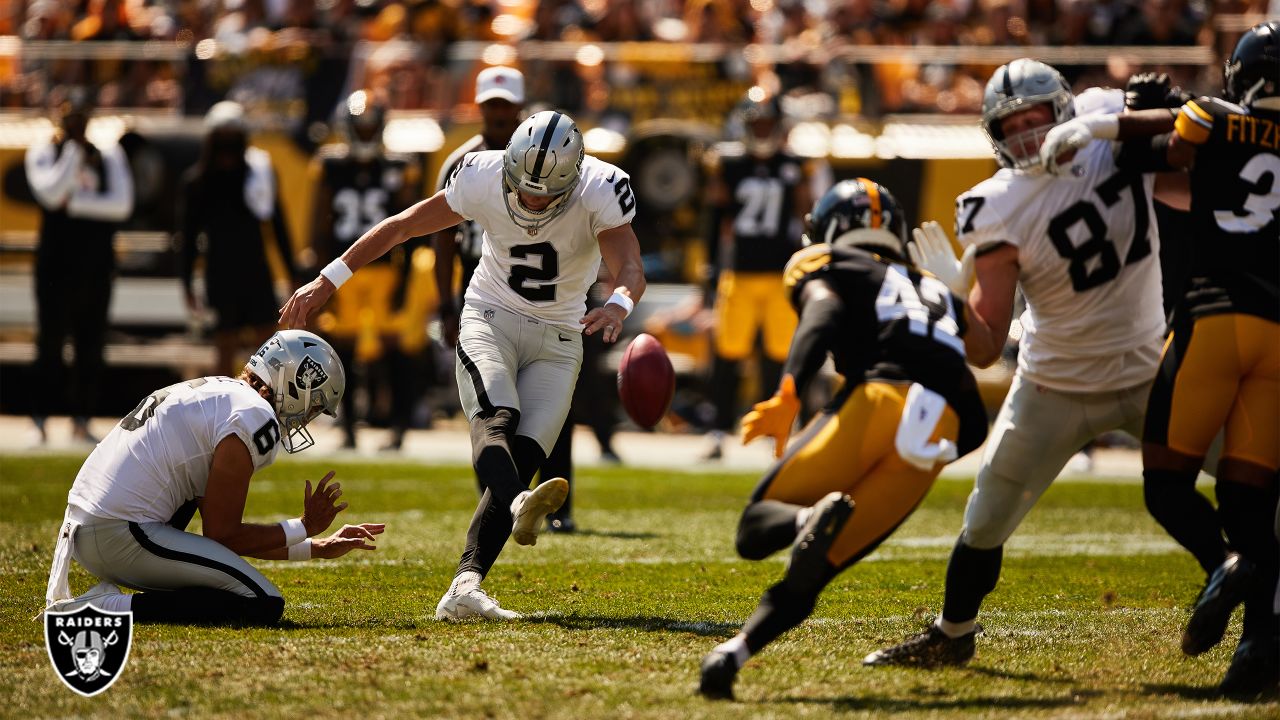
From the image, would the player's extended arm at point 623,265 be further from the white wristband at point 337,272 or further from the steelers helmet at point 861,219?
the steelers helmet at point 861,219

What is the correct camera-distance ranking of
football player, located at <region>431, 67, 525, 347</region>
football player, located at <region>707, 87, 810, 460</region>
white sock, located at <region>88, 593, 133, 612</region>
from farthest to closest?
1. football player, located at <region>707, 87, 810, 460</region>
2. football player, located at <region>431, 67, 525, 347</region>
3. white sock, located at <region>88, 593, 133, 612</region>

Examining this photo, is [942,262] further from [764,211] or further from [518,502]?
[764,211]

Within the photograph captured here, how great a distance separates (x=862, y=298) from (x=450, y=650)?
144cm

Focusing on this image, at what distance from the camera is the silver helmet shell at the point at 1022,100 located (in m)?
4.20

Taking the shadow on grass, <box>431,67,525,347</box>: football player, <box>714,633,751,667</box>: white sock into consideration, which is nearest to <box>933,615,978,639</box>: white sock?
the shadow on grass

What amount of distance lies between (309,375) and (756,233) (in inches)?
247

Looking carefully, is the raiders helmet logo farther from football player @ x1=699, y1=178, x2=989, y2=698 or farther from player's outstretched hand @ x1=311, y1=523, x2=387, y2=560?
football player @ x1=699, y1=178, x2=989, y2=698

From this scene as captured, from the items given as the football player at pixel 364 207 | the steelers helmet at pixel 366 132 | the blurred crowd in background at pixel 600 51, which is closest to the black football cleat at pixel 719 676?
the football player at pixel 364 207

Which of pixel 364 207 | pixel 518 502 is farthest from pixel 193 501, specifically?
pixel 364 207

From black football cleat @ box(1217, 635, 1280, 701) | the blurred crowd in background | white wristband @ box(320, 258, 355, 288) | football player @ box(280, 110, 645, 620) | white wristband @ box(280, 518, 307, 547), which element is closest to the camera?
black football cleat @ box(1217, 635, 1280, 701)

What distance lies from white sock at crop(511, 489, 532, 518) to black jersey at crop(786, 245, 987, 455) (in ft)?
3.39

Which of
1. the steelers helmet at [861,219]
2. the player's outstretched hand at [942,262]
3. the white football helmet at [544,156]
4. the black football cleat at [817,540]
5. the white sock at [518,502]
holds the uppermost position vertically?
the white football helmet at [544,156]

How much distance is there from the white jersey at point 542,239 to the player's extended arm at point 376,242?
0.07m

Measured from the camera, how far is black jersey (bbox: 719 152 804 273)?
1059cm
